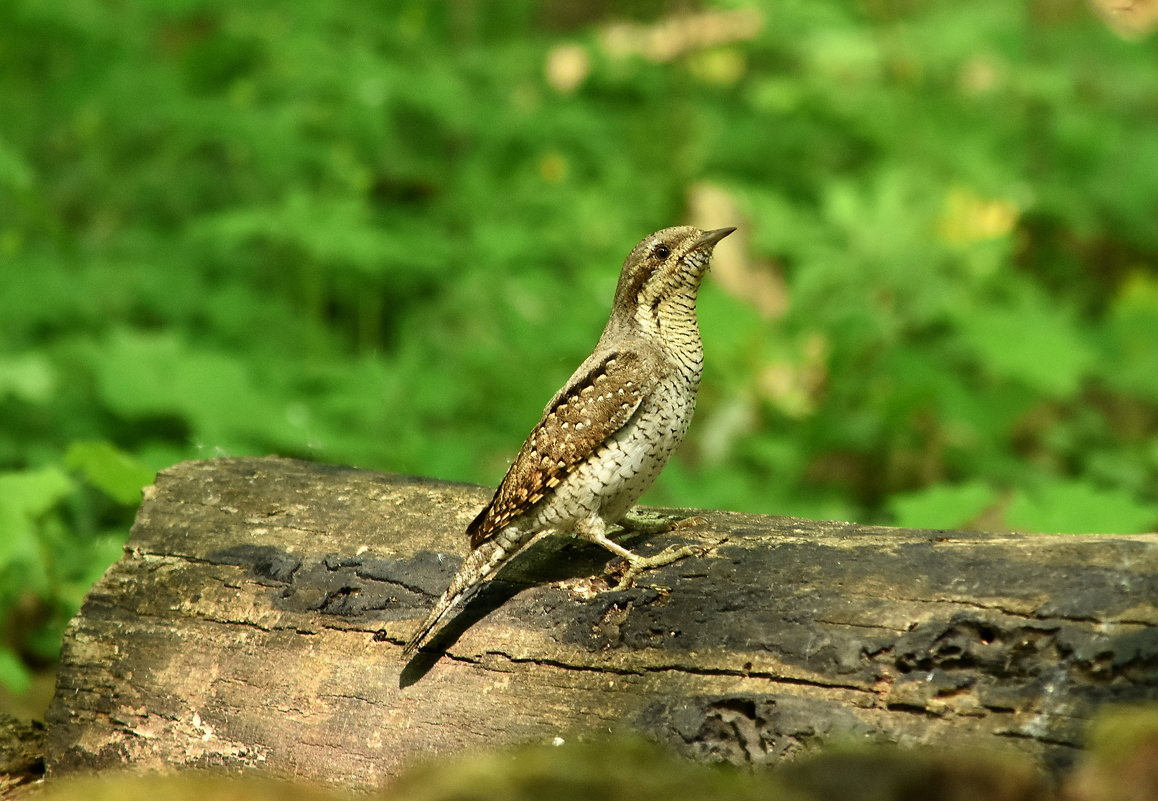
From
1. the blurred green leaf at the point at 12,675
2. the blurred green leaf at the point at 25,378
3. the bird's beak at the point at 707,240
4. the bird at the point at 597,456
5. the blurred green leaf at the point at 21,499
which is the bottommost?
the blurred green leaf at the point at 12,675

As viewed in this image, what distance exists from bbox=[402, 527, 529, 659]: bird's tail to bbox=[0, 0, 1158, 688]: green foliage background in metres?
1.65

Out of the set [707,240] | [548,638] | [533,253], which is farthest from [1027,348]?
[548,638]

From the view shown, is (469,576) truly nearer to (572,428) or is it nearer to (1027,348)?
(572,428)

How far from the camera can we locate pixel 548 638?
3.06 metres

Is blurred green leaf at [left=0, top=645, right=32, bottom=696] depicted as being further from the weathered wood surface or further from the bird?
the bird

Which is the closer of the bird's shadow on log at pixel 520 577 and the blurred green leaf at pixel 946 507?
the bird's shadow on log at pixel 520 577

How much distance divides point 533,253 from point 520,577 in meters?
4.22

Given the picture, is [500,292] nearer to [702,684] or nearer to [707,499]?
[707,499]

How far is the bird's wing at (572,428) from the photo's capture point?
3.26 metres

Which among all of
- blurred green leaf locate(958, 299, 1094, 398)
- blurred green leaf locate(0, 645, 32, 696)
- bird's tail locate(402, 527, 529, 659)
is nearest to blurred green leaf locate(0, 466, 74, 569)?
blurred green leaf locate(0, 645, 32, 696)

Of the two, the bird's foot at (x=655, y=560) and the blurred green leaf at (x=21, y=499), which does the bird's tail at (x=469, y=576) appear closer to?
the bird's foot at (x=655, y=560)

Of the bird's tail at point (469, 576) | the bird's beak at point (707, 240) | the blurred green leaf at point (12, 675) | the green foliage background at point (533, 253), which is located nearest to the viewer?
the bird's tail at point (469, 576)

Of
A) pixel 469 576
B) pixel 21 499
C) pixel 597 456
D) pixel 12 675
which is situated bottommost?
pixel 12 675

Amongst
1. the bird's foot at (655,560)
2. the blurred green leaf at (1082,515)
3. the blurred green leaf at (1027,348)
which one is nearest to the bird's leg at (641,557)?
the bird's foot at (655,560)
